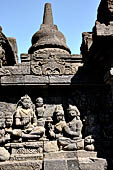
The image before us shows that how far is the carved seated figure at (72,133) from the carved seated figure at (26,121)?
626 mm

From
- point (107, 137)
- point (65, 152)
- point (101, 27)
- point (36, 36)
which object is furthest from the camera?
point (36, 36)

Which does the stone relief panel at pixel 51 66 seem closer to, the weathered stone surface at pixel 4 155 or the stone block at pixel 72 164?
the weathered stone surface at pixel 4 155

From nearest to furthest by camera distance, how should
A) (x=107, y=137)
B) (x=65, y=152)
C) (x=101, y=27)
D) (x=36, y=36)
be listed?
1. (x=101, y=27)
2. (x=65, y=152)
3. (x=107, y=137)
4. (x=36, y=36)

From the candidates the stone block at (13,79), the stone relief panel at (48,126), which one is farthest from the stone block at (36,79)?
the stone relief panel at (48,126)

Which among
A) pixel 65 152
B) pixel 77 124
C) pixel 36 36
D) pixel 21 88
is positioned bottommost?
pixel 65 152

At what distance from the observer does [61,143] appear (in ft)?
15.8

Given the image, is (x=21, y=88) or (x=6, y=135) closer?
(x=6, y=135)

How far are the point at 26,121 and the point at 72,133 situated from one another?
1265 millimetres

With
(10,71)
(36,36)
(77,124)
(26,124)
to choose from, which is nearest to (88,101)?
(77,124)

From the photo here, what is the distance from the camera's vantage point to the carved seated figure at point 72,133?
4.80 metres

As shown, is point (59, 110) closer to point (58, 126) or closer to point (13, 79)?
point (58, 126)

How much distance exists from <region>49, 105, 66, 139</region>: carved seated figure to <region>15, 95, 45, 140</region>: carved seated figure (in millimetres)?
279

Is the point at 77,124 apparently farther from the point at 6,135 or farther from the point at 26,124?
the point at 6,135

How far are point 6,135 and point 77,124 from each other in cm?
193
